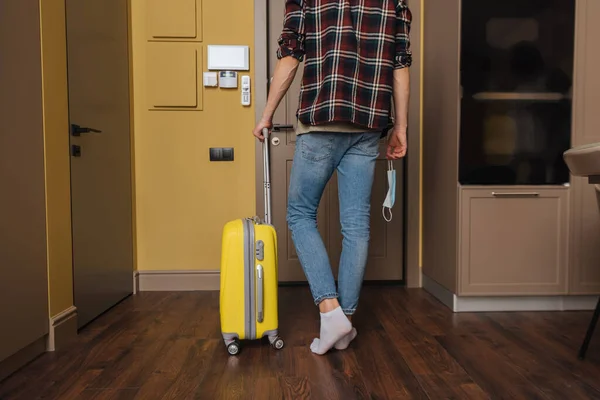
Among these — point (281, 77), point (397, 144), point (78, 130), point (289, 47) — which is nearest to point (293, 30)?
point (289, 47)

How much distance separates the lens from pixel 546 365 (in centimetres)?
169

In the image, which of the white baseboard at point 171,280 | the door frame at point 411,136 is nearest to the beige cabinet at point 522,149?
the door frame at point 411,136

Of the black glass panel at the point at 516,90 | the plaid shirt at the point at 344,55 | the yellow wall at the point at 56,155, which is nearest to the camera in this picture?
the plaid shirt at the point at 344,55

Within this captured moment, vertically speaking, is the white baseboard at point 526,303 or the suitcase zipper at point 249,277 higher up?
the suitcase zipper at point 249,277

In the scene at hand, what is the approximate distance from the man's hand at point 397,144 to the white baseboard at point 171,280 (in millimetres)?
1522

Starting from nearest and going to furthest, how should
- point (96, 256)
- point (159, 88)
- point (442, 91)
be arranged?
point (96, 256)
point (442, 91)
point (159, 88)

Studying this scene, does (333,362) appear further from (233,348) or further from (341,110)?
(341,110)

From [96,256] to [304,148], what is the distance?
49.9 inches

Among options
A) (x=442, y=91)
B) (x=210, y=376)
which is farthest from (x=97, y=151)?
(x=442, y=91)

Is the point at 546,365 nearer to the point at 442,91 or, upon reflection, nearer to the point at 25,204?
the point at 442,91

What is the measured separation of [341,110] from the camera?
5.78ft

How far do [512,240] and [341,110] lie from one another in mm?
1275

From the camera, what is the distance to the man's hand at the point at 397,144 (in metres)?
1.95

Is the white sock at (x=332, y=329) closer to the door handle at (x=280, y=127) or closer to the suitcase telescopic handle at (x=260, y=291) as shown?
the suitcase telescopic handle at (x=260, y=291)
